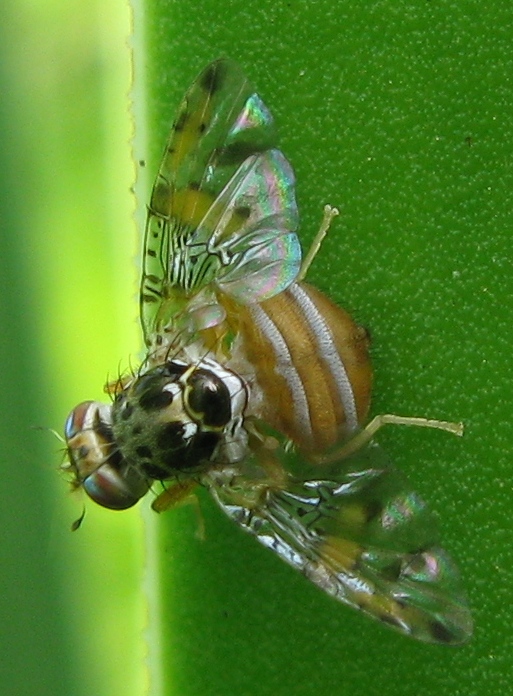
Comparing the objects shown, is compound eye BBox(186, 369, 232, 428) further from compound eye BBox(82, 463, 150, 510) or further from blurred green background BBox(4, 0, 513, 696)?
blurred green background BBox(4, 0, 513, 696)

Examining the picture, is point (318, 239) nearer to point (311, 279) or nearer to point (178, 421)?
→ point (311, 279)

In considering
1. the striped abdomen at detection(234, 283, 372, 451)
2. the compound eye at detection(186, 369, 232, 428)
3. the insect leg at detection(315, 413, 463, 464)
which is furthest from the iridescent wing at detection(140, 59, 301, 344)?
the insect leg at detection(315, 413, 463, 464)

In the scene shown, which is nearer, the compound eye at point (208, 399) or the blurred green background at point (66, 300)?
the compound eye at point (208, 399)

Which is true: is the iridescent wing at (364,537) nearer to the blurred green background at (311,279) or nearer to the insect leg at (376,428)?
the insect leg at (376,428)

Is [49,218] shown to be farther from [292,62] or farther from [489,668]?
[489,668]

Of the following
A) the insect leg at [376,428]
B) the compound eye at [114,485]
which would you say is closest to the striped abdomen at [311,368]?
the insect leg at [376,428]

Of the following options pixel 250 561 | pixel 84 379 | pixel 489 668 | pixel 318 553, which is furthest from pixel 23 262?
pixel 489 668

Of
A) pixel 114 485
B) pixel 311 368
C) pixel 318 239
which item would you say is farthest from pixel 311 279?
pixel 114 485
